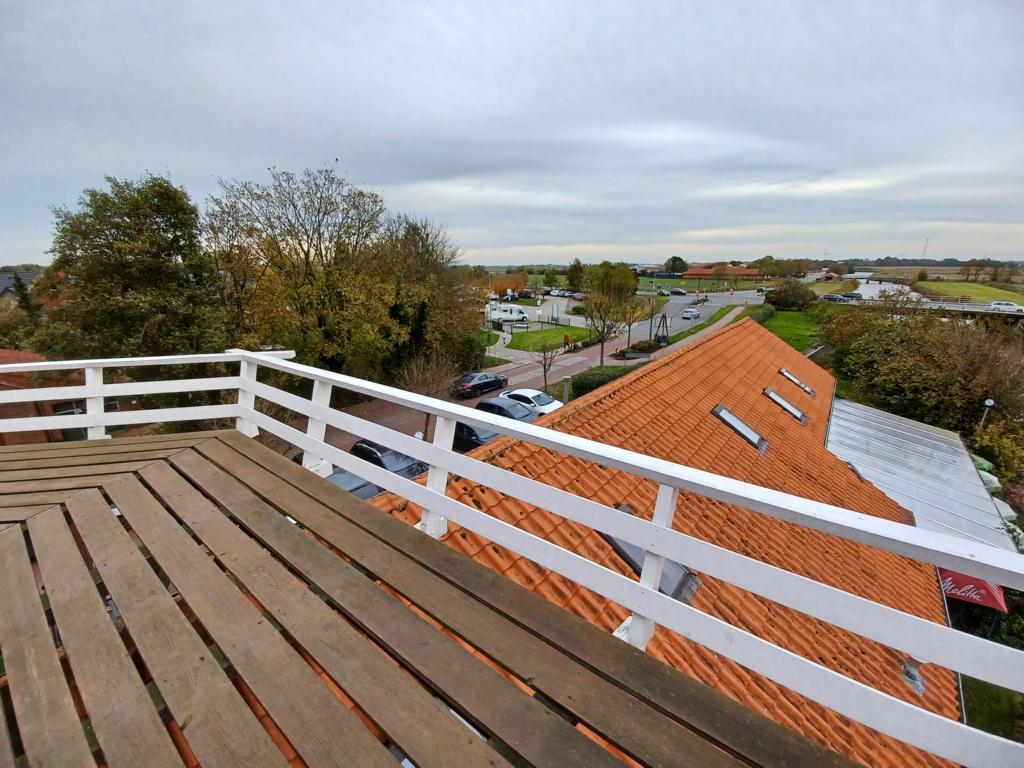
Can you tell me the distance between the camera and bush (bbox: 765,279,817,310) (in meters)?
44.8

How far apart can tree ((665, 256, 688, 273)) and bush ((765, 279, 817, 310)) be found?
53.9 m

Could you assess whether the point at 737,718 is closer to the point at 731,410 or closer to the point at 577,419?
Result: the point at 577,419

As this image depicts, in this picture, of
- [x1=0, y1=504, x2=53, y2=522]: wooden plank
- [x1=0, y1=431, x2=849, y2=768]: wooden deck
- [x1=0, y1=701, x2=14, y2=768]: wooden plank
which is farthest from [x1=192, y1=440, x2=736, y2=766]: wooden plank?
[x1=0, y1=504, x2=53, y2=522]: wooden plank

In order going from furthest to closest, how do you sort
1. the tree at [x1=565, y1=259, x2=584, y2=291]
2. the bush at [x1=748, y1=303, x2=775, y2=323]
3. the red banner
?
the tree at [x1=565, y1=259, x2=584, y2=291], the bush at [x1=748, y1=303, x2=775, y2=323], the red banner

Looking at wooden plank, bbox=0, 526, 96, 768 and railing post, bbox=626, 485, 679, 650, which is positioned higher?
railing post, bbox=626, 485, 679, 650

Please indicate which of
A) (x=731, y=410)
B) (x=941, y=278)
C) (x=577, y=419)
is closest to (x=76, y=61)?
(x=577, y=419)

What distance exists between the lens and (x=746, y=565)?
1.32 metres

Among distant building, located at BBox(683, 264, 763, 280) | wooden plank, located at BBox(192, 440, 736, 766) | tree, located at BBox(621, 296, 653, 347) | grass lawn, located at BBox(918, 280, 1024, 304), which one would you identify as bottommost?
wooden plank, located at BBox(192, 440, 736, 766)

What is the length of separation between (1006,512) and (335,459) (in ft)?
46.5

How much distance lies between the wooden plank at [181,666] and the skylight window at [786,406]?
1084 centimetres

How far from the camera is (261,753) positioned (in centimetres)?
123

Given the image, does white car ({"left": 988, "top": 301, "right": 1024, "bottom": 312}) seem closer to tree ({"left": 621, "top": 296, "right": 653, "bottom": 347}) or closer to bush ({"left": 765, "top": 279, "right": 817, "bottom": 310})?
bush ({"left": 765, "top": 279, "right": 817, "bottom": 310})

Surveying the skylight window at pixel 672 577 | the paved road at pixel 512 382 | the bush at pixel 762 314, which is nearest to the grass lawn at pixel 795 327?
the bush at pixel 762 314

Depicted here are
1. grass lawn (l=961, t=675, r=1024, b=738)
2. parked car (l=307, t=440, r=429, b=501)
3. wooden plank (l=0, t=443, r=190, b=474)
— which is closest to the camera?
wooden plank (l=0, t=443, r=190, b=474)
